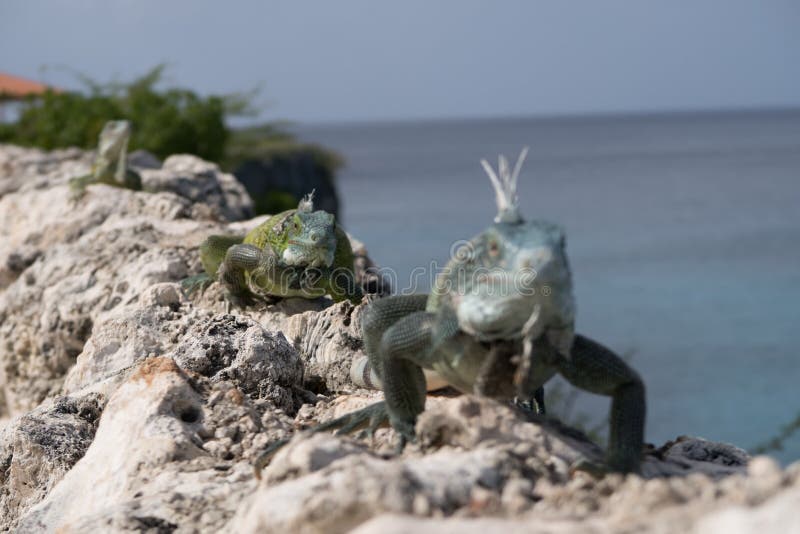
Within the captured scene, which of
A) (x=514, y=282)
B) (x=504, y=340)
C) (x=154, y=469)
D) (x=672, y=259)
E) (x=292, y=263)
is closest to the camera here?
(x=514, y=282)

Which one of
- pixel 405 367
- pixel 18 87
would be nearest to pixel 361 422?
pixel 405 367

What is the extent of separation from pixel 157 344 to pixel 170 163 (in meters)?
7.55

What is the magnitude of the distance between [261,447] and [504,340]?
1037mm

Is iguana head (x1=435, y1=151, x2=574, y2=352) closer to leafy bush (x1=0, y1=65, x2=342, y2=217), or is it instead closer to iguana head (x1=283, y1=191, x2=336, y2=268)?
iguana head (x1=283, y1=191, x2=336, y2=268)

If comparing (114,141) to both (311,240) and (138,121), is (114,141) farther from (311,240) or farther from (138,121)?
(138,121)

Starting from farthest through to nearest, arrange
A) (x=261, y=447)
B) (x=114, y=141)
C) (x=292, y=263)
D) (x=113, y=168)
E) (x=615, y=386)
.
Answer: (x=114, y=141) → (x=113, y=168) → (x=292, y=263) → (x=261, y=447) → (x=615, y=386)

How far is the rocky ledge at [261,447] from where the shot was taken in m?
2.59

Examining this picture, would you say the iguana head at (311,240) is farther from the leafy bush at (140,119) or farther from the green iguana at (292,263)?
the leafy bush at (140,119)

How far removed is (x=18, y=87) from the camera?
2472cm

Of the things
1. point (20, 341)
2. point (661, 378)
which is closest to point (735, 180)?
point (661, 378)

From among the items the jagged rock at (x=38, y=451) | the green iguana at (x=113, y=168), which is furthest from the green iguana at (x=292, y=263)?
the green iguana at (x=113, y=168)

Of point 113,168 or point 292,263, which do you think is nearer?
point 292,263

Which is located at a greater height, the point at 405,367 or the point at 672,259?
the point at 405,367

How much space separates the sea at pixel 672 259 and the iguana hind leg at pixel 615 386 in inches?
92.5
